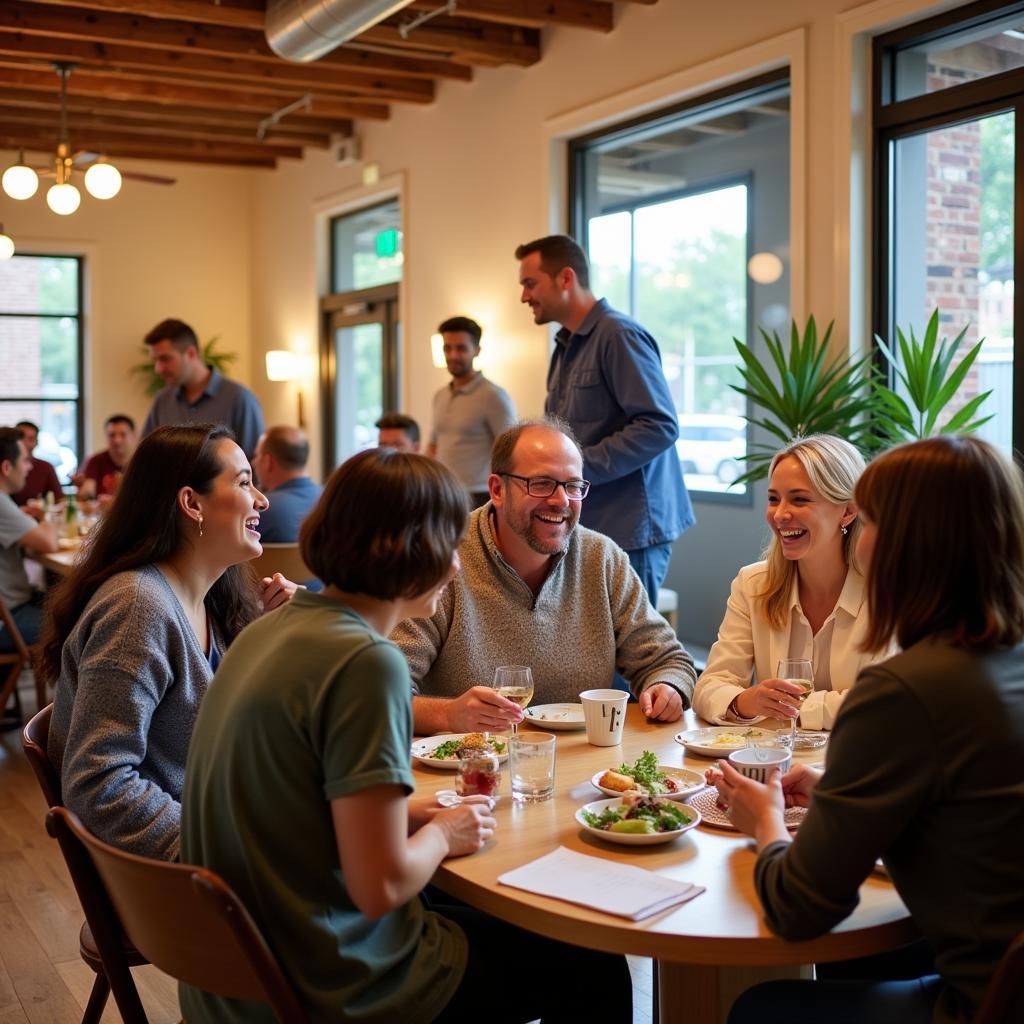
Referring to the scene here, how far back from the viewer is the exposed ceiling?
577 cm

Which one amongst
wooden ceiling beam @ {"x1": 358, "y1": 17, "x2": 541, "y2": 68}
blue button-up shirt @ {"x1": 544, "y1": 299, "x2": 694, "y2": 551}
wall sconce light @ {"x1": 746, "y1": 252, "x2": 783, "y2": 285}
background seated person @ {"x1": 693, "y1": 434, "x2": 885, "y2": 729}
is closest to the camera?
background seated person @ {"x1": 693, "y1": 434, "x2": 885, "y2": 729}

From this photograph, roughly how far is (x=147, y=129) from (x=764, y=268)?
4615 millimetres

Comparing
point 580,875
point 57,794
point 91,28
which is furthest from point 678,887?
point 91,28

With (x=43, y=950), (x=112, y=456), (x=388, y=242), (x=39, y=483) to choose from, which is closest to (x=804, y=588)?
(x=43, y=950)

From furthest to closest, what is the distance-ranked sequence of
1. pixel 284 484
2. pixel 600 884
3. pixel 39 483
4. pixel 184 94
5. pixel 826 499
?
1. pixel 184 94
2. pixel 39 483
3. pixel 284 484
4. pixel 826 499
5. pixel 600 884

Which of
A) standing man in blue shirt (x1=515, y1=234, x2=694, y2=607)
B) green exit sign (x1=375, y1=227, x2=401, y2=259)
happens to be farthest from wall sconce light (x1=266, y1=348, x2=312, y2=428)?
standing man in blue shirt (x1=515, y1=234, x2=694, y2=607)

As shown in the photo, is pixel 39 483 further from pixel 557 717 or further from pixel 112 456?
pixel 557 717

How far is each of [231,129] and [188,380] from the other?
→ 3.34 meters

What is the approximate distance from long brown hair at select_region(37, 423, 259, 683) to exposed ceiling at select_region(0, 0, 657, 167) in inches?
159

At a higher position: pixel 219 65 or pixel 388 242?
pixel 219 65

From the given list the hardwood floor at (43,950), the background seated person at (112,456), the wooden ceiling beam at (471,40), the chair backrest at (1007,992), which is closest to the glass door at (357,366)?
the background seated person at (112,456)

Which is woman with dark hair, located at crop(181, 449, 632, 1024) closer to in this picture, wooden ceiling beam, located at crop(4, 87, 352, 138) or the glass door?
the glass door

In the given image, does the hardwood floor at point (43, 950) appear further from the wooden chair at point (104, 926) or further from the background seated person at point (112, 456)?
the background seated person at point (112, 456)

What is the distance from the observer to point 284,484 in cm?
486
